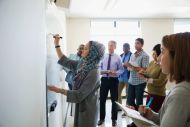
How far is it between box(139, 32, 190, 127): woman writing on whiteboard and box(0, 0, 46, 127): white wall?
0.75 meters

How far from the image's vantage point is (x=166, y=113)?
3.64ft

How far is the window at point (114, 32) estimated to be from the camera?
7160 mm

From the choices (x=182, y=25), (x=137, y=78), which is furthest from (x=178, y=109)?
(x=182, y=25)

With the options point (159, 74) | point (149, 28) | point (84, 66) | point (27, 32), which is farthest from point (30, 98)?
point (149, 28)

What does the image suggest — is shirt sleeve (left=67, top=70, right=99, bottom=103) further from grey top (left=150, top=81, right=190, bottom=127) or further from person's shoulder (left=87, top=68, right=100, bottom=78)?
grey top (left=150, top=81, right=190, bottom=127)

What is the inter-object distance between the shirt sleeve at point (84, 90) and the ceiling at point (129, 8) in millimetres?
2879

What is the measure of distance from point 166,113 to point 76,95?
1.03 m

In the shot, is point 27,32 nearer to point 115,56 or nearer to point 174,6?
point 115,56

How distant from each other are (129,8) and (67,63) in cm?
388

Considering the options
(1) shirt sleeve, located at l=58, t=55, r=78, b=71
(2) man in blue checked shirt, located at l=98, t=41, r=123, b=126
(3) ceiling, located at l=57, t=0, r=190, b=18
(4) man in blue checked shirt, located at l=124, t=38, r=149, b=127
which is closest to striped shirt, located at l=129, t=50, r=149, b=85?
(4) man in blue checked shirt, located at l=124, t=38, r=149, b=127

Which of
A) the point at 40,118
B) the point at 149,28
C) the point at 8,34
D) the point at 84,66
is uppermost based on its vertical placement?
the point at 149,28

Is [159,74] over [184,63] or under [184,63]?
under

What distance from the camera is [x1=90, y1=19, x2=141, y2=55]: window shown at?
282 inches

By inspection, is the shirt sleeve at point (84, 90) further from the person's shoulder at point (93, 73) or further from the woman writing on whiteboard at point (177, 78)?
the woman writing on whiteboard at point (177, 78)
